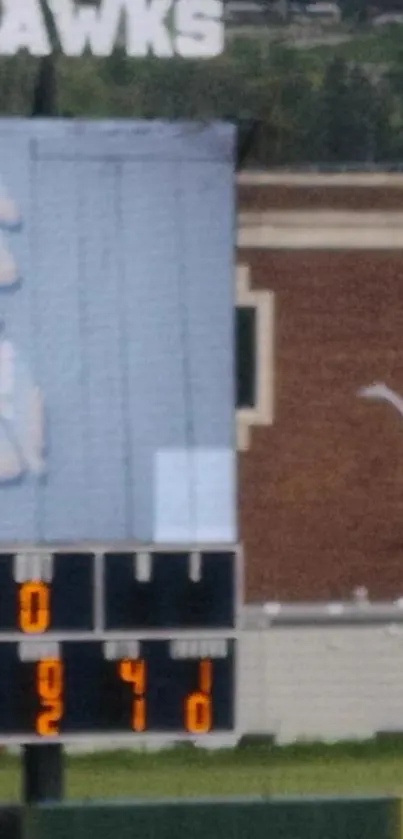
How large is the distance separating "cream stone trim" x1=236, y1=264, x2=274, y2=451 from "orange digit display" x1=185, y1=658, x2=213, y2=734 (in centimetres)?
149

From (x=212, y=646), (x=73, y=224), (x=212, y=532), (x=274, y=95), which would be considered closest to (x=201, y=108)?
(x=274, y=95)

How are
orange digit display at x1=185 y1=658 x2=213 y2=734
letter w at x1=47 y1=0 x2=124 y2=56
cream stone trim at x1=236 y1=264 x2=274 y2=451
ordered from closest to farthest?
orange digit display at x1=185 y1=658 x2=213 y2=734
letter w at x1=47 y1=0 x2=124 y2=56
cream stone trim at x1=236 y1=264 x2=274 y2=451

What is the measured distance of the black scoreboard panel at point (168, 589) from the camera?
376cm

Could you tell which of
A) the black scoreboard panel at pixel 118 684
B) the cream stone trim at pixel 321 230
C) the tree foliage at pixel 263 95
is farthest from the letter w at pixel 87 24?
the black scoreboard panel at pixel 118 684

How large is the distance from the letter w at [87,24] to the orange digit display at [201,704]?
1.77 meters

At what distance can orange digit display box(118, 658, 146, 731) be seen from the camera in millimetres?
3824

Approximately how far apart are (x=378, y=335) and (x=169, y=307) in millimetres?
1173

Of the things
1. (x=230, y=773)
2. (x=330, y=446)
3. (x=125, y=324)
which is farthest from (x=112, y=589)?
(x=330, y=446)

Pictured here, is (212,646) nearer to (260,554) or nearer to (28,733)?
(28,733)

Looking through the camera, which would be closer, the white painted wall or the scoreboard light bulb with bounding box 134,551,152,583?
the scoreboard light bulb with bounding box 134,551,152,583

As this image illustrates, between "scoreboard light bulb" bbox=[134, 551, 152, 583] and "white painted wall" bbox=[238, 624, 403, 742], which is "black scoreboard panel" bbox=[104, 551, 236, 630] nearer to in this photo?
"scoreboard light bulb" bbox=[134, 551, 152, 583]

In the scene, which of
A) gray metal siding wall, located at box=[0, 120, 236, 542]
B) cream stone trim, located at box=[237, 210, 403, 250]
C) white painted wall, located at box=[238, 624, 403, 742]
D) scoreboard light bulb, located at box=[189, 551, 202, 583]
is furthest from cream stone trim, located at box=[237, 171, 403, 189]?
scoreboard light bulb, located at box=[189, 551, 202, 583]

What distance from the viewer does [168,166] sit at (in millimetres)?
4414

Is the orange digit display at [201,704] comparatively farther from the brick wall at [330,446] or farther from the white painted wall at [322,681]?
the brick wall at [330,446]
